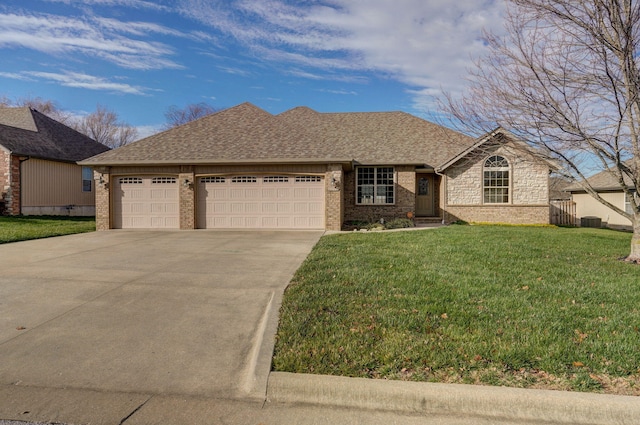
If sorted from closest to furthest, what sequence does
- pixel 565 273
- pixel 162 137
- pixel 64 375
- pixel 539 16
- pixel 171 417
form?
pixel 171 417, pixel 64 375, pixel 565 273, pixel 539 16, pixel 162 137

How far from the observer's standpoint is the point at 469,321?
4.55 metres

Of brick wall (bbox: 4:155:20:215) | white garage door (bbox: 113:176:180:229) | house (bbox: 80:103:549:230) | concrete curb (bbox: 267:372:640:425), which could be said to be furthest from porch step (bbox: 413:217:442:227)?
brick wall (bbox: 4:155:20:215)

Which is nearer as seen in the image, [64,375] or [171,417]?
[171,417]

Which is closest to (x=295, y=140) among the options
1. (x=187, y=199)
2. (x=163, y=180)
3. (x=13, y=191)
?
(x=187, y=199)

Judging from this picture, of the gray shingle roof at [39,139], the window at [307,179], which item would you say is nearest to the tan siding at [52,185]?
the gray shingle roof at [39,139]

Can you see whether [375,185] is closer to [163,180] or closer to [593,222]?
[163,180]

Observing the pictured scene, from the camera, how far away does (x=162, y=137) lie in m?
17.7

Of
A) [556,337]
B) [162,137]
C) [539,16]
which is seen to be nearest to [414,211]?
[539,16]

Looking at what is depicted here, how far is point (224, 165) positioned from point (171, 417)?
523 inches

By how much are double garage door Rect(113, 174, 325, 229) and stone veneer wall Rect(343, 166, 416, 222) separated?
3.38 meters

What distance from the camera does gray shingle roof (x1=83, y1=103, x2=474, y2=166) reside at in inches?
614

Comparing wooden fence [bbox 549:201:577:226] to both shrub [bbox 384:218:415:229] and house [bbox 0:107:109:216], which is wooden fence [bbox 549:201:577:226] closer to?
shrub [bbox 384:218:415:229]

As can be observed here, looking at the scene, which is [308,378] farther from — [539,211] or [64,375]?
[539,211]

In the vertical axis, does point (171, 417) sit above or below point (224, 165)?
below
